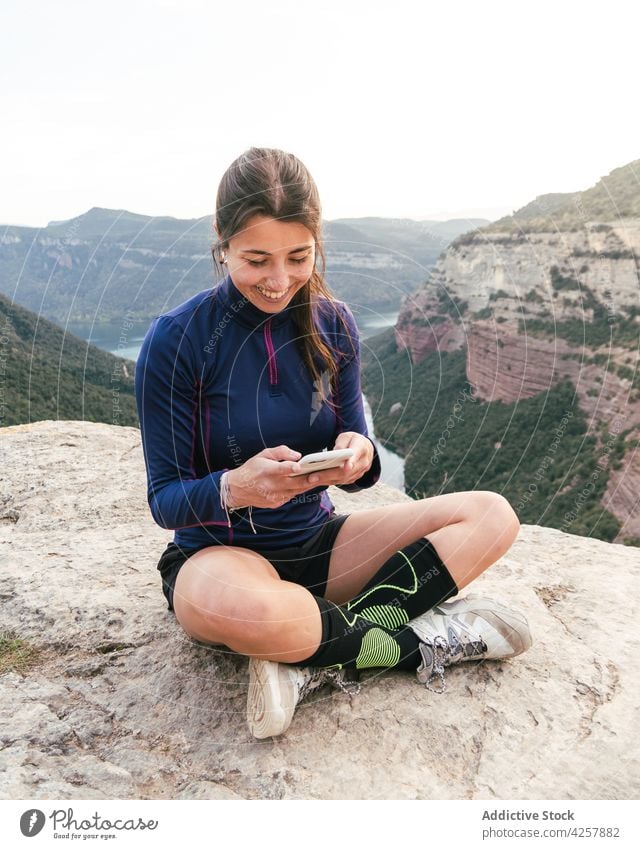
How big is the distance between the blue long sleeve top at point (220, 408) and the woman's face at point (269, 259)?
0.42 ft

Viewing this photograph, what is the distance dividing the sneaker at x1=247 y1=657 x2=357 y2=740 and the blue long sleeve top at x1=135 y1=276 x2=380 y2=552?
1.40ft

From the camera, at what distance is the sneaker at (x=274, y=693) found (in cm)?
203

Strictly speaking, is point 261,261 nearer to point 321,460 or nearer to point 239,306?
point 239,306

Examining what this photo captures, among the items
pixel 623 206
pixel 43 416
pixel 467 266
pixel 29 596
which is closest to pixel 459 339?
pixel 467 266

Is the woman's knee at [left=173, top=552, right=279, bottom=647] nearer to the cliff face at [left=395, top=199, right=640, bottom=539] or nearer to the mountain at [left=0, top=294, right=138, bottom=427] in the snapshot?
the mountain at [left=0, top=294, right=138, bottom=427]

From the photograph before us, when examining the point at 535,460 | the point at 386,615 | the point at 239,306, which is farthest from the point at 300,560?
the point at 535,460

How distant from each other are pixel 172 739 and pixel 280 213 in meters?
1.70

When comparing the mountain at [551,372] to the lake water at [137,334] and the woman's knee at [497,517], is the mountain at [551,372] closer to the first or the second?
the lake water at [137,334]

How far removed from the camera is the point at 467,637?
239 cm

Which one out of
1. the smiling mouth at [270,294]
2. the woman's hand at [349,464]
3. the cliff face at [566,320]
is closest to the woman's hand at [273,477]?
the woman's hand at [349,464]

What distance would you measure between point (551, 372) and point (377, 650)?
56.9ft

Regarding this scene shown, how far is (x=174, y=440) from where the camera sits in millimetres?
2172

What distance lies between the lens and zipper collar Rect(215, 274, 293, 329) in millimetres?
2268
